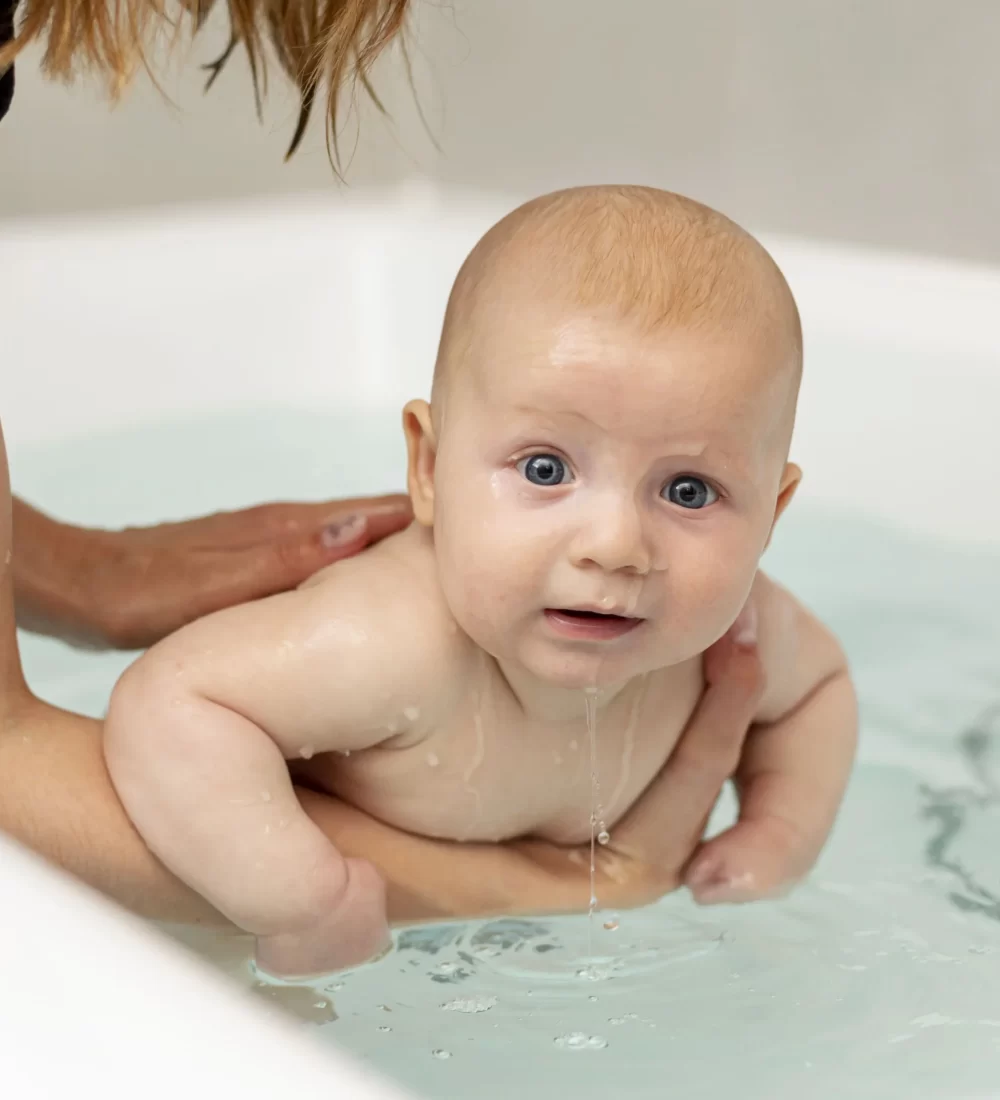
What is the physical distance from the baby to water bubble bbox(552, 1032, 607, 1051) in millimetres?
119

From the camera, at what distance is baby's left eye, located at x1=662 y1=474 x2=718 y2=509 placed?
2.75 ft

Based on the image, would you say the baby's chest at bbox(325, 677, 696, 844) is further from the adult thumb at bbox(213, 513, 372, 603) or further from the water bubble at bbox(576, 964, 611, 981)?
the adult thumb at bbox(213, 513, 372, 603)

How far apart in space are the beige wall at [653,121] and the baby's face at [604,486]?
0.83 m

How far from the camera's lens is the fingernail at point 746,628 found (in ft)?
3.42

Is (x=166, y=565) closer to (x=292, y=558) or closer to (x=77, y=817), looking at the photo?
(x=292, y=558)

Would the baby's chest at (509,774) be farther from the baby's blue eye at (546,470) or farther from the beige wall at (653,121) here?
the beige wall at (653,121)

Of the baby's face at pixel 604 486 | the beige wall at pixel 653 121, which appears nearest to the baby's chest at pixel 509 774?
the baby's face at pixel 604 486

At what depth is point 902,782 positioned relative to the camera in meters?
1.27

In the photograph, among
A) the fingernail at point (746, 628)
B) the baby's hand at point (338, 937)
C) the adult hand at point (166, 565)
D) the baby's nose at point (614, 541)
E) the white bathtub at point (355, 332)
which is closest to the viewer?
the baby's nose at point (614, 541)

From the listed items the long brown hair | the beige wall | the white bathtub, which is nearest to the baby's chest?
the long brown hair

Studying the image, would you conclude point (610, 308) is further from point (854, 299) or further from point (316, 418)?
point (316, 418)

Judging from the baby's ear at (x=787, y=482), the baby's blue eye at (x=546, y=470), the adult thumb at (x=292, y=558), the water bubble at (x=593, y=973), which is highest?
the baby's blue eye at (x=546, y=470)

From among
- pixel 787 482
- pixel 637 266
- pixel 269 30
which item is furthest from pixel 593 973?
pixel 269 30

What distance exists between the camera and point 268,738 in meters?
0.89
